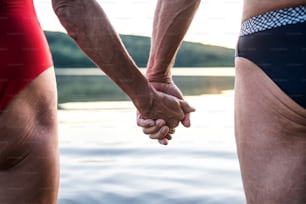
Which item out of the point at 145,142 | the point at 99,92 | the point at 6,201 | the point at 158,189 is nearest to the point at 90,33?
the point at 6,201

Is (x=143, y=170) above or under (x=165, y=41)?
under

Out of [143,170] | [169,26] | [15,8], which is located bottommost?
[143,170]

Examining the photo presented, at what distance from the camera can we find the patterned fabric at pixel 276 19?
3.35 ft

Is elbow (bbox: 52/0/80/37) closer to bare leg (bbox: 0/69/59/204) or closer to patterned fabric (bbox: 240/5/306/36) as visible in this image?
bare leg (bbox: 0/69/59/204)

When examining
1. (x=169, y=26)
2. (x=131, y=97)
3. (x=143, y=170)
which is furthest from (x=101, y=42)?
(x=143, y=170)

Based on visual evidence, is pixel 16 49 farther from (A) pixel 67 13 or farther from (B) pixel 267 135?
(B) pixel 267 135

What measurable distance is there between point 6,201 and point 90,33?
15.9 inches

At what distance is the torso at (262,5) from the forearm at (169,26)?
645mm

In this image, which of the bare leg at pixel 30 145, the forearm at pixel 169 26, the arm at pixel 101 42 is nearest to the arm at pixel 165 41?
the forearm at pixel 169 26

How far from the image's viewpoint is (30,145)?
119 cm

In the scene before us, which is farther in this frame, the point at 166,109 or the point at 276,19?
the point at 166,109

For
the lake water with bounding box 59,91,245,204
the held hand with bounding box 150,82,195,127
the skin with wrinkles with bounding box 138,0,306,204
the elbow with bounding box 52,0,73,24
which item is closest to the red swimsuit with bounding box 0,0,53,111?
the elbow with bounding box 52,0,73,24

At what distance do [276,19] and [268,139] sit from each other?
0.20 m

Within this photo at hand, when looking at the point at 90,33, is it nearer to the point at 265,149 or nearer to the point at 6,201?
the point at 6,201
